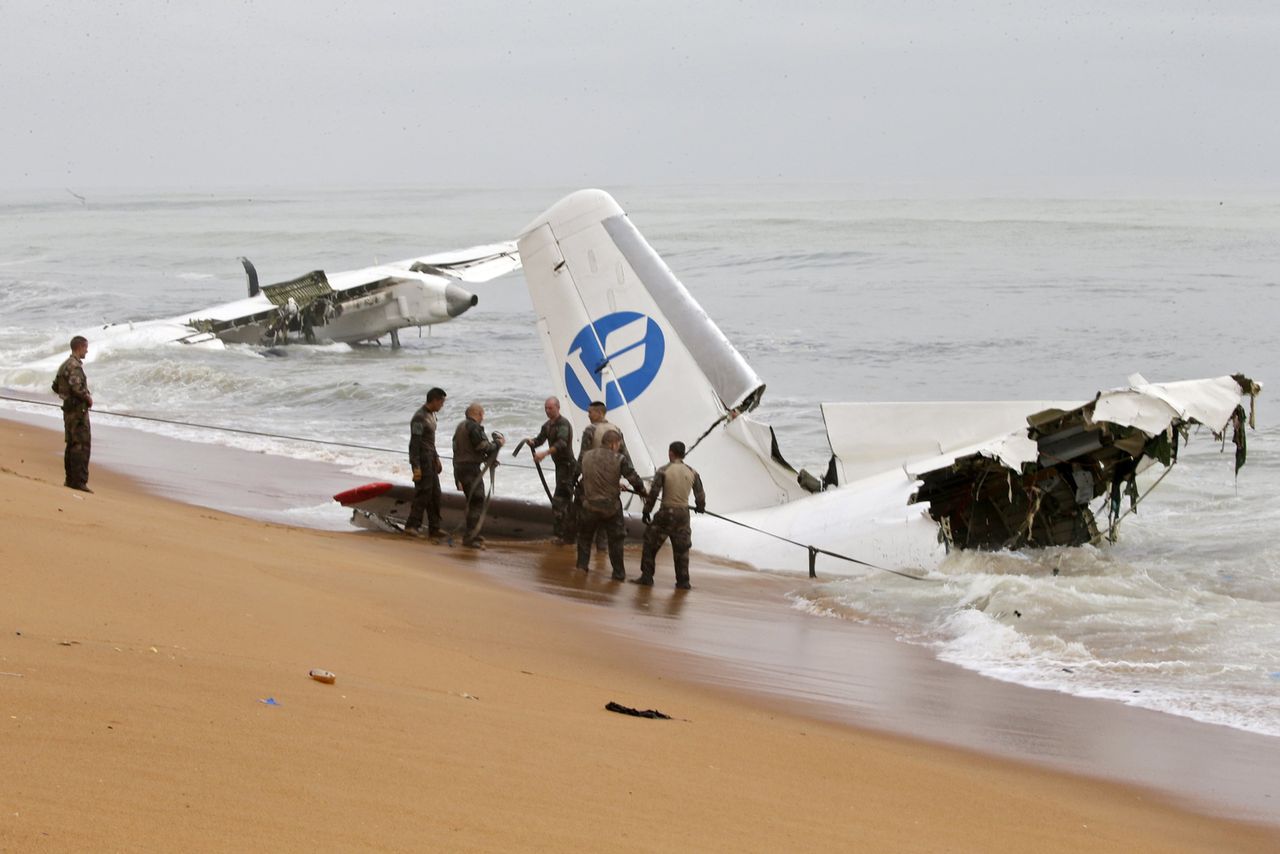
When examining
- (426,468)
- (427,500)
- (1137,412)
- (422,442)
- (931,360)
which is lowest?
(427,500)

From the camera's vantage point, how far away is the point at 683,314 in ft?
40.8

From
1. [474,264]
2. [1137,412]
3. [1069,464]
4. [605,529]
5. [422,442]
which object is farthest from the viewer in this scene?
[474,264]

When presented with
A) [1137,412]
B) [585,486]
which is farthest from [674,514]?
[1137,412]

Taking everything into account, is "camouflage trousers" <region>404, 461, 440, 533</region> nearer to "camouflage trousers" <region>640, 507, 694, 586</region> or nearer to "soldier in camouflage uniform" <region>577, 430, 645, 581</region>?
"soldier in camouflage uniform" <region>577, 430, 645, 581</region>

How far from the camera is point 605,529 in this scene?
1132cm

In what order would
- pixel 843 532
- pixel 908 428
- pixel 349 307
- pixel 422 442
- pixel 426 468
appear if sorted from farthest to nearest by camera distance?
pixel 349 307 → pixel 426 468 → pixel 422 442 → pixel 908 428 → pixel 843 532

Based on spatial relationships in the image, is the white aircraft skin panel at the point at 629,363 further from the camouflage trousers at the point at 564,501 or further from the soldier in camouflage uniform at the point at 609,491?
the soldier in camouflage uniform at the point at 609,491

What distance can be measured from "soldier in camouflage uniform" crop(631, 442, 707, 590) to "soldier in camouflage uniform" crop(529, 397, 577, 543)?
5.85 feet

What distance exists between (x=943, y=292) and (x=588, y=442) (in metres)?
34.7

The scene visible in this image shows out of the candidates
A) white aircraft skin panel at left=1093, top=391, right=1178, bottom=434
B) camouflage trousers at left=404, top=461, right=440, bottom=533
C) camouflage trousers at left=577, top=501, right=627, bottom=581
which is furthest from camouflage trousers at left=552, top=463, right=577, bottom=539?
white aircraft skin panel at left=1093, top=391, right=1178, bottom=434

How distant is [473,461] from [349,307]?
79.8 ft

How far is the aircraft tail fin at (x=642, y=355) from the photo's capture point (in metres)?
12.3

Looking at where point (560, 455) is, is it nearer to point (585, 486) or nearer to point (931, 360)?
point (585, 486)

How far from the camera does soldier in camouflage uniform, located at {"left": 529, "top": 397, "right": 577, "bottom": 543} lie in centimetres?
1252
